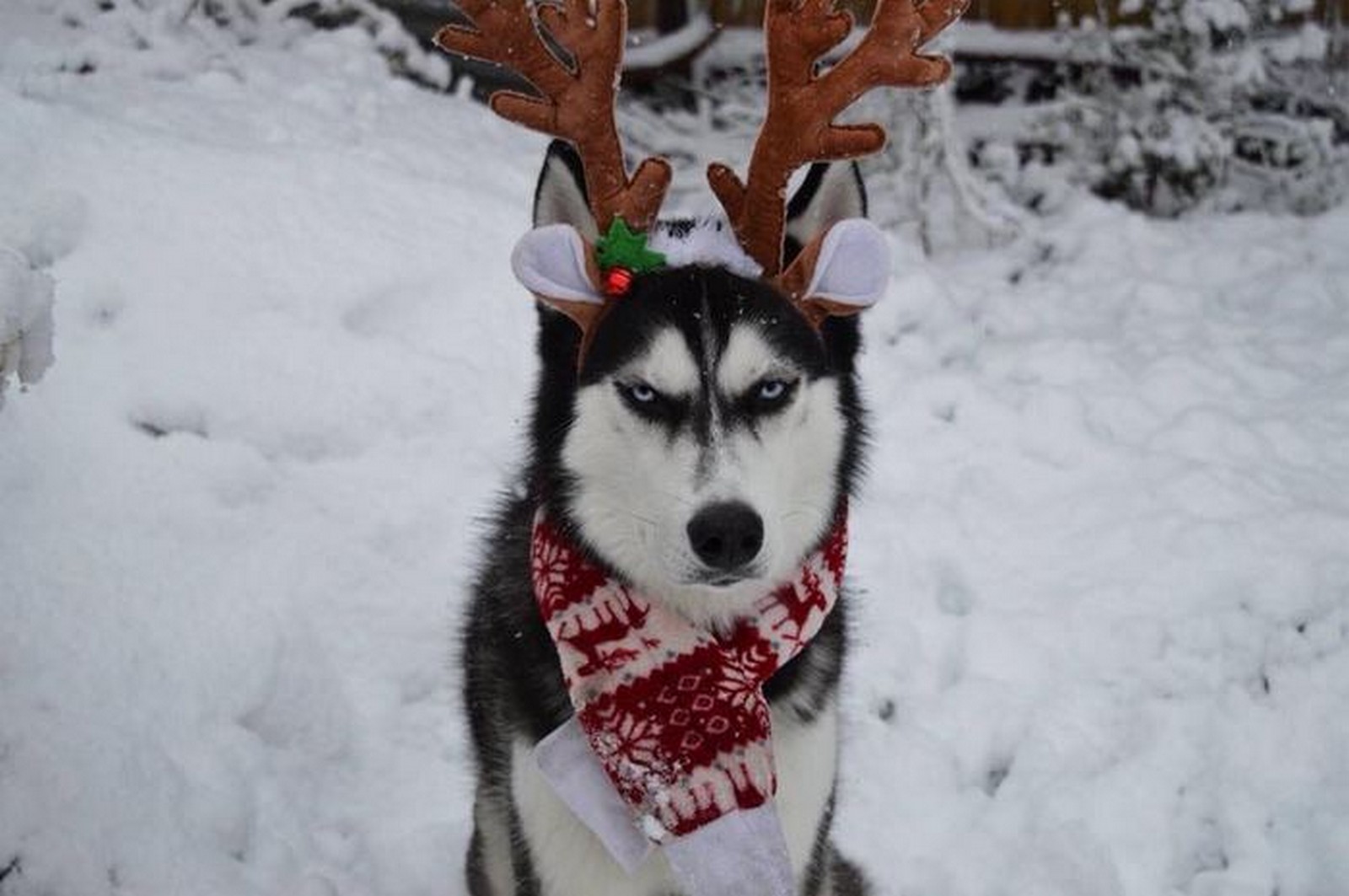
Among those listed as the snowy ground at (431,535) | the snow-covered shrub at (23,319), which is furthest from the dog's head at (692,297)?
the snowy ground at (431,535)

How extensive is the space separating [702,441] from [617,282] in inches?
13.0

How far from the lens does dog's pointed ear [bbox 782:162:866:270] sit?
235cm

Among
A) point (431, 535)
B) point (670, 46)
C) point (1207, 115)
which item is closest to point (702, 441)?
point (431, 535)

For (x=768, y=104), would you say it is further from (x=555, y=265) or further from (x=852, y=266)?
(x=555, y=265)

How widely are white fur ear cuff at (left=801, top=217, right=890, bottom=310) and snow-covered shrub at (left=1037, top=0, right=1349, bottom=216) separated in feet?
14.9

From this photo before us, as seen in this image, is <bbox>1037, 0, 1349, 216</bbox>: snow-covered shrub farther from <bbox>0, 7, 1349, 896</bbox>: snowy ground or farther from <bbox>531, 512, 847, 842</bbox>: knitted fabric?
<bbox>531, 512, 847, 842</bbox>: knitted fabric

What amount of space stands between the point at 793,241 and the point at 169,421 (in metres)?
2.29

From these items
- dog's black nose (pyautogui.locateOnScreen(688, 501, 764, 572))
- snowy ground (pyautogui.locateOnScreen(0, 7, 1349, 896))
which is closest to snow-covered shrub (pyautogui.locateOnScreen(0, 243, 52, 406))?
snowy ground (pyautogui.locateOnScreen(0, 7, 1349, 896))

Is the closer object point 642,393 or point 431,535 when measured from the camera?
point 642,393

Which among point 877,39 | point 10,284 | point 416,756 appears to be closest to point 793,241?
point 877,39

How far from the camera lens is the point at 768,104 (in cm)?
227

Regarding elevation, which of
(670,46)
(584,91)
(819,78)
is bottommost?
(670,46)

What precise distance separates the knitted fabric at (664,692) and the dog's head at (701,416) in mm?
57

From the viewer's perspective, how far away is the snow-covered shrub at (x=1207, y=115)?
239 inches
